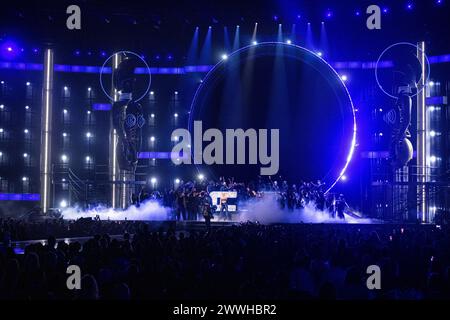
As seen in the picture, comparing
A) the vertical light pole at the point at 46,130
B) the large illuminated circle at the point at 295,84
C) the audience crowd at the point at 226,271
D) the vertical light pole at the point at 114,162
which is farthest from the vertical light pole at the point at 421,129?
the vertical light pole at the point at 46,130

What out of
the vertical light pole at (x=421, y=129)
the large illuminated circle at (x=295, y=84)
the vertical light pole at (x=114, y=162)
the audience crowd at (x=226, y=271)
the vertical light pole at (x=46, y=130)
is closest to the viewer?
the audience crowd at (x=226, y=271)

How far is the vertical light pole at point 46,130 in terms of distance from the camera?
98.5 feet

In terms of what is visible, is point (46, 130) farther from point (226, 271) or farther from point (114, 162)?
point (226, 271)

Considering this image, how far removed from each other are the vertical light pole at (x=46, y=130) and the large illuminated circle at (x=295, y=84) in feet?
26.3

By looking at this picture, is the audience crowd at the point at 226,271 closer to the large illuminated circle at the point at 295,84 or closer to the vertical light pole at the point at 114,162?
the large illuminated circle at the point at 295,84

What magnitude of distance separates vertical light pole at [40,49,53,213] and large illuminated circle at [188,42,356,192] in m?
8.01

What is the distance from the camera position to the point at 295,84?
29922mm

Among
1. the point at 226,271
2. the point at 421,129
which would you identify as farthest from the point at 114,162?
the point at 226,271

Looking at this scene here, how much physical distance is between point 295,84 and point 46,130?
1367cm

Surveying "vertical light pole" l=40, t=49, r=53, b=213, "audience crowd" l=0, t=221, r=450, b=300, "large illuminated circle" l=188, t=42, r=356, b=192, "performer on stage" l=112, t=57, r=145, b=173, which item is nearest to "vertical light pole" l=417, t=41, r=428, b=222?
"large illuminated circle" l=188, t=42, r=356, b=192

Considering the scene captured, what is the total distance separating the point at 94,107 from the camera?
3619 centimetres

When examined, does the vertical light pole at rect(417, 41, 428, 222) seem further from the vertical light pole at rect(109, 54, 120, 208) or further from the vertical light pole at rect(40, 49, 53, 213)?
the vertical light pole at rect(40, 49, 53, 213)

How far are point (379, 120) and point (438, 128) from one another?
16.9 ft
